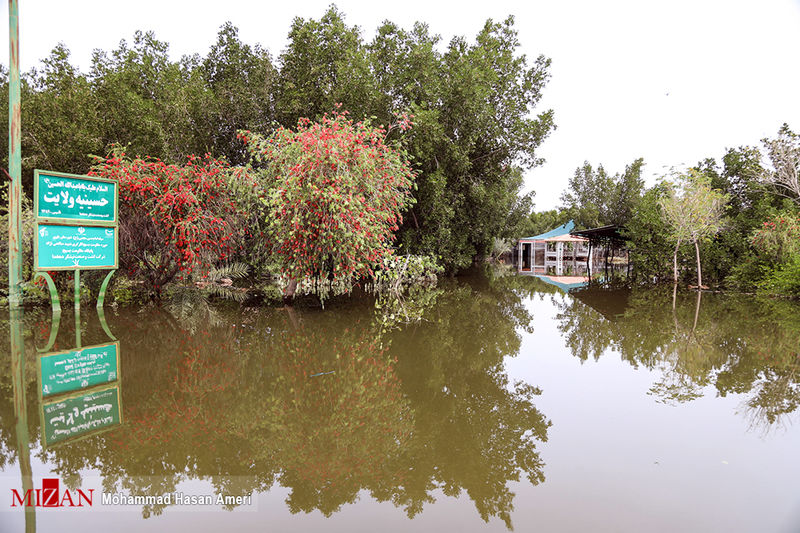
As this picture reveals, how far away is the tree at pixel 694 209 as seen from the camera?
1647 centimetres

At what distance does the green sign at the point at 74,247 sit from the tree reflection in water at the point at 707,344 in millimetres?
8896

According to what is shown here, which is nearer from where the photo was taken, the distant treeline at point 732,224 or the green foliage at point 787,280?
the green foliage at point 787,280

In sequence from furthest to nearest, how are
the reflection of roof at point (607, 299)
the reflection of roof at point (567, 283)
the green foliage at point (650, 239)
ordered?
the green foliage at point (650, 239)
the reflection of roof at point (567, 283)
the reflection of roof at point (607, 299)

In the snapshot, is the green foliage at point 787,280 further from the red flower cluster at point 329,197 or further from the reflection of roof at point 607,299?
the red flower cluster at point 329,197

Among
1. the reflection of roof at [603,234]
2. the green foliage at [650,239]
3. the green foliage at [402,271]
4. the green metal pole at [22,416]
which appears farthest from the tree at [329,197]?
the reflection of roof at [603,234]

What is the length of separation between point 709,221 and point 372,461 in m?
18.5

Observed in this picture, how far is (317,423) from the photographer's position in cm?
A: 371

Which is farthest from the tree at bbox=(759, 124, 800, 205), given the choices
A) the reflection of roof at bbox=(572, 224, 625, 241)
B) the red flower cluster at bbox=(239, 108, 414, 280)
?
the red flower cluster at bbox=(239, 108, 414, 280)

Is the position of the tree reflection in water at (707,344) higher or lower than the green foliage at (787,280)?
lower

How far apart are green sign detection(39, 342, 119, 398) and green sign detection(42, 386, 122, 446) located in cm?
38

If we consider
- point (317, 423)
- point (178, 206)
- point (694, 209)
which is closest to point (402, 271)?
point (178, 206)

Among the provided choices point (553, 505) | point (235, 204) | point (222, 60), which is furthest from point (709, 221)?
point (222, 60)

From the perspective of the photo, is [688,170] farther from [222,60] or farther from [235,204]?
[222,60]

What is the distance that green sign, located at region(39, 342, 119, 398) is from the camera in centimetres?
453
